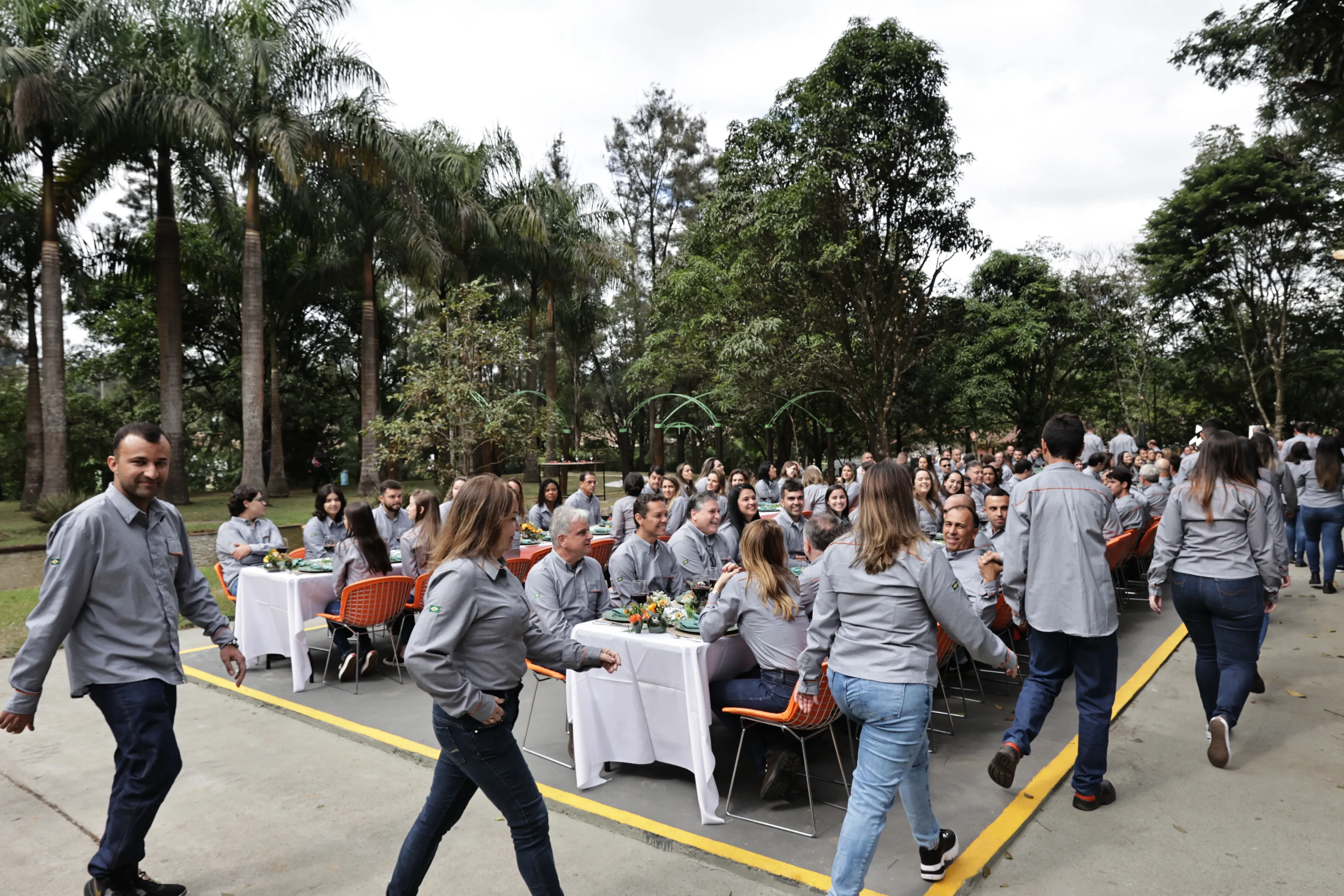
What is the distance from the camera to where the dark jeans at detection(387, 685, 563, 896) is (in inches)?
109

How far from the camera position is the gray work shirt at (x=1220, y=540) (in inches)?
183

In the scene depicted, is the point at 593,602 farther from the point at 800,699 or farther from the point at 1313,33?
the point at 1313,33

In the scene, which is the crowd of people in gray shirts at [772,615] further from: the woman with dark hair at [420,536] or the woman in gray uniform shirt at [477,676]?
the woman with dark hair at [420,536]

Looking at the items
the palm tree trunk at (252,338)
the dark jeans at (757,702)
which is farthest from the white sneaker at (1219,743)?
the palm tree trunk at (252,338)

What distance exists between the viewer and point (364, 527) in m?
6.72

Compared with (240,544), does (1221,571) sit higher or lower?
higher

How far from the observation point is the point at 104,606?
325 cm

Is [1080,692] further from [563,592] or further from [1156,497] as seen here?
[1156,497]

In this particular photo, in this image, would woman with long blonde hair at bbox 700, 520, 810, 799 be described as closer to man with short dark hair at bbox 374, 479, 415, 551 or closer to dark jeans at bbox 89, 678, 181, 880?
dark jeans at bbox 89, 678, 181, 880

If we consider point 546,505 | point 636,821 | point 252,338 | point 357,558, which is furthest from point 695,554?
point 252,338

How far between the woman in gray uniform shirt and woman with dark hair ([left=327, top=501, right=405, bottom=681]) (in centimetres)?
394

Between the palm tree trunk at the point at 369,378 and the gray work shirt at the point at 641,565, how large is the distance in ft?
57.6

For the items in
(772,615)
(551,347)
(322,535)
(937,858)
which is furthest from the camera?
(551,347)

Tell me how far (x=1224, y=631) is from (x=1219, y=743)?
24.5 inches
